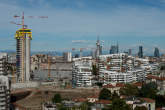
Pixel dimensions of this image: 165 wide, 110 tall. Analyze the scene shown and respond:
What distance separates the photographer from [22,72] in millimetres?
42938

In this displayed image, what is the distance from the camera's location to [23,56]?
4241cm

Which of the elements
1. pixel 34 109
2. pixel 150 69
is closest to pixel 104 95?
pixel 34 109

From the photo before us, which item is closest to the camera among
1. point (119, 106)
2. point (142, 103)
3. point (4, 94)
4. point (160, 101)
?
point (4, 94)

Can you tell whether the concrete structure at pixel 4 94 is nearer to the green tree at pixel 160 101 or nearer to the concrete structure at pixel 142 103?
the concrete structure at pixel 142 103

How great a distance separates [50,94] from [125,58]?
63.0 feet

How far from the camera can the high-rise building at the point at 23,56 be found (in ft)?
140

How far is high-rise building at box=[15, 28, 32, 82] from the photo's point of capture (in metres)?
42.6

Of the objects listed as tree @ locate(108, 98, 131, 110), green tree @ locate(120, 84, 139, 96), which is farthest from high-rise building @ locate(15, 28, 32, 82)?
tree @ locate(108, 98, 131, 110)

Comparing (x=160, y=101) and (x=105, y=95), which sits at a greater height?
(x=105, y=95)

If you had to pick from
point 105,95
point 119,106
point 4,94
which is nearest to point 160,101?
point 105,95

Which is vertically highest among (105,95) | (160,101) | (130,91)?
(130,91)

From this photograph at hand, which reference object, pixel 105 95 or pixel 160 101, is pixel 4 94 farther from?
pixel 160 101

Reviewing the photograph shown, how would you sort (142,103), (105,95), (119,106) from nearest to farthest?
(119,106) < (142,103) < (105,95)

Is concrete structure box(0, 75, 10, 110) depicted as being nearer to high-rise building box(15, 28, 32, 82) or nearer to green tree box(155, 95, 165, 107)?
green tree box(155, 95, 165, 107)
